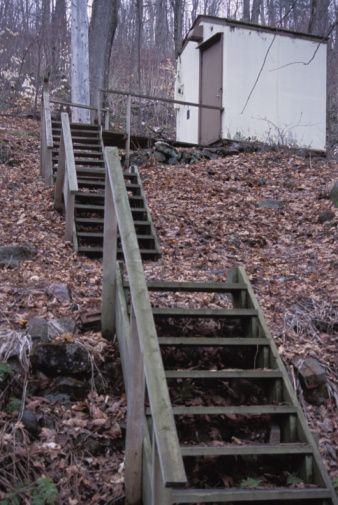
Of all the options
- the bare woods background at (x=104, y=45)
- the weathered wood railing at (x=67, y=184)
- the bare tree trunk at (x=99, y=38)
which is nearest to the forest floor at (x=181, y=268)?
the weathered wood railing at (x=67, y=184)

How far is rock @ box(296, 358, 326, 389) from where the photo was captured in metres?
4.79

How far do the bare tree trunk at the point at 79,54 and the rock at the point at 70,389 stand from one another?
1220 centimetres

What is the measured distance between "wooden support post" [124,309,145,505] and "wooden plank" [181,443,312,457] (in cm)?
31

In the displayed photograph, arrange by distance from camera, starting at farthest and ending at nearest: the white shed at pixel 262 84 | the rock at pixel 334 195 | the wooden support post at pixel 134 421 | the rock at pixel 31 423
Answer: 1. the white shed at pixel 262 84
2. the rock at pixel 334 195
3. the rock at pixel 31 423
4. the wooden support post at pixel 134 421

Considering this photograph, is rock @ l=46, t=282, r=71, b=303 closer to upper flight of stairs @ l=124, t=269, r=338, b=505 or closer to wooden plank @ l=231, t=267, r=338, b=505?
upper flight of stairs @ l=124, t=269, r=338, b=505

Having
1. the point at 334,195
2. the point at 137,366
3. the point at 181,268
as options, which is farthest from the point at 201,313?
the point at 334,195

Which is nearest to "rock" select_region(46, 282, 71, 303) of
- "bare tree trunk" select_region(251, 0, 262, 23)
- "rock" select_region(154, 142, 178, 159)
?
"rock" select_region(154, 142, 178, 159)

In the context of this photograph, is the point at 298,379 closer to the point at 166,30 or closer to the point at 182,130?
the point at 182,130

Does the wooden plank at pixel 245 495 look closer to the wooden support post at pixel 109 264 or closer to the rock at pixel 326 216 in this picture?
the wooden support post at pixel 109 264

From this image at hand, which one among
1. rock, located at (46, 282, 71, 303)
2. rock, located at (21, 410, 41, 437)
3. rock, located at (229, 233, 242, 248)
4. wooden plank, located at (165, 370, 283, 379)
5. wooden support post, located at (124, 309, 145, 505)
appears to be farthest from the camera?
rock, located at (229, 233, 242, 248)

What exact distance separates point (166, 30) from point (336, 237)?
2699cm

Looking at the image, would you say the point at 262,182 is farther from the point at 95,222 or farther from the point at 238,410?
the point at 238,410

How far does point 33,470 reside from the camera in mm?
3811

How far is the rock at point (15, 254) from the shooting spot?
6.92 metres
